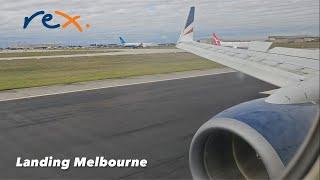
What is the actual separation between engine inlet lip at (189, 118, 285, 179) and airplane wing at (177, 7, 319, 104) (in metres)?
0.48

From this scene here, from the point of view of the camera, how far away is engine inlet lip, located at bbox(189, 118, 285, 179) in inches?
101

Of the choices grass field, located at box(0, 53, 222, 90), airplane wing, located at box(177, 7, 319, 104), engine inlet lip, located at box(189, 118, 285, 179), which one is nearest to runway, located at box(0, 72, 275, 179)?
airplane wing, located at box(177, 7, 319, 104)

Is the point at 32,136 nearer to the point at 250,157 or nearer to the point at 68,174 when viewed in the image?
the point at 68,174

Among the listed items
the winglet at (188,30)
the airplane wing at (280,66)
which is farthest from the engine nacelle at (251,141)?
the winglet at (188,30)

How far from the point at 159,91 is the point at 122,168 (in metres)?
12.2

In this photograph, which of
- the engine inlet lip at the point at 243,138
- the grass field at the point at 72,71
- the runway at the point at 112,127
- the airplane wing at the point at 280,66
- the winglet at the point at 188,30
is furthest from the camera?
the grass field at the point at 72,71

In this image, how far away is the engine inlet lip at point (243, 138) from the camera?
2562mm

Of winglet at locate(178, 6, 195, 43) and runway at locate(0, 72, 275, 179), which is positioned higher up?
winglet at locate(178, 6, 195, 43)

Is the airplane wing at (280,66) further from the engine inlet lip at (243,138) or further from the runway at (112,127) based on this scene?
the runway at (112,127)

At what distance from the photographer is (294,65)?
6.52 meters

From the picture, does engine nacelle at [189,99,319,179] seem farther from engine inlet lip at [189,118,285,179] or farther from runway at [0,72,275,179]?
runway at [0,72,275,179]

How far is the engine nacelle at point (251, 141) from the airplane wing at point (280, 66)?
11cm

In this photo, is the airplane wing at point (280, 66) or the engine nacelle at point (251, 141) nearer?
the engine nacelle at point (251, 141)

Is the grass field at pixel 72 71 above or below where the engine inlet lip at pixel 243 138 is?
below
